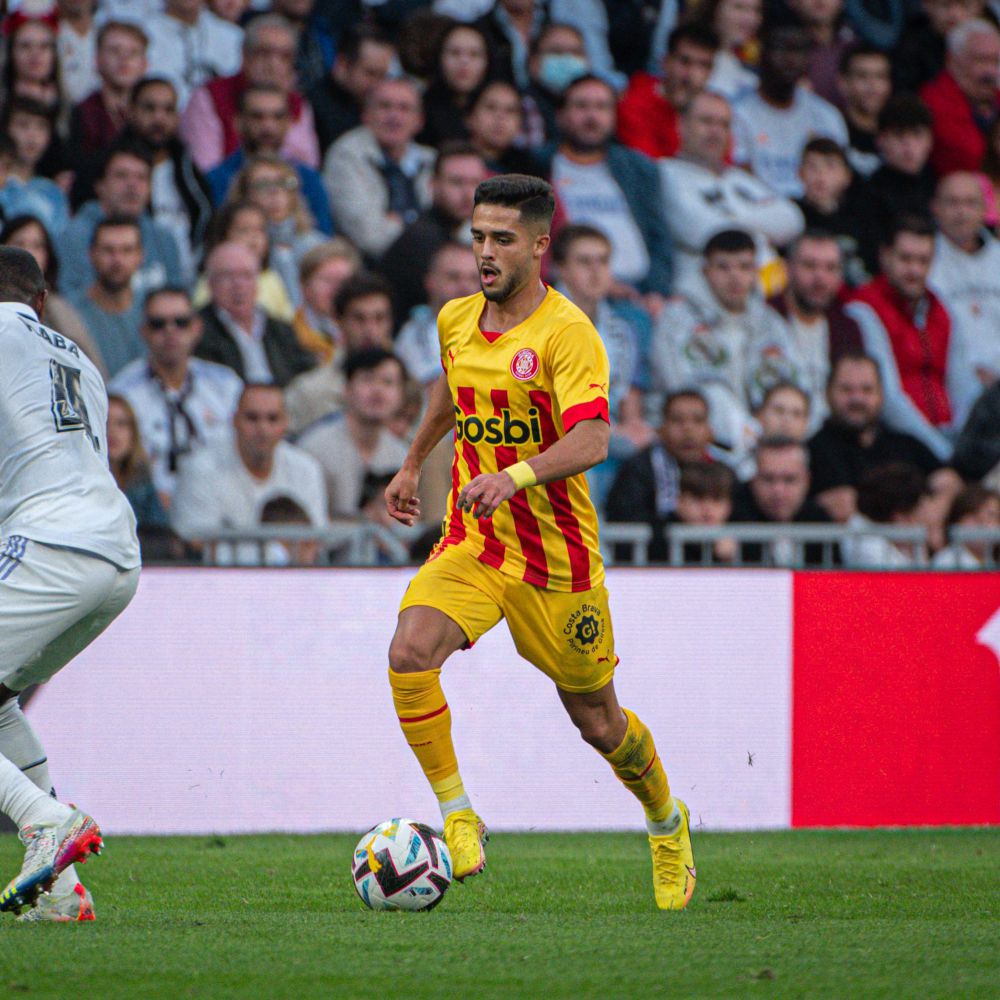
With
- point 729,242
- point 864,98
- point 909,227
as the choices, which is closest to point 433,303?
point 729,242

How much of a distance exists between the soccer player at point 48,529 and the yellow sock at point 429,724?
0.91m

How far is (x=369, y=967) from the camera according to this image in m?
4.14

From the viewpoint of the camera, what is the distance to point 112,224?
10727 millimetres

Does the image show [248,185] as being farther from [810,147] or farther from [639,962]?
[639,962]

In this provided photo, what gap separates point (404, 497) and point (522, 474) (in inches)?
32.0

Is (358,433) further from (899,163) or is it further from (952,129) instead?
(952,129)

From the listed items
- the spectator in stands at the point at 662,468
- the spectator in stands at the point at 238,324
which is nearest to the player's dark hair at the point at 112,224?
the spectator in stands at the point at 238,324

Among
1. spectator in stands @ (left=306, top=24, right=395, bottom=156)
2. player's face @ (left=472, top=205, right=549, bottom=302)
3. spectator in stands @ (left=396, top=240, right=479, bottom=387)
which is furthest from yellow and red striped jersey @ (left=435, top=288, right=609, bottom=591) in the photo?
spectator in stands @ (left=306, top=24, right=395, bottom=156)

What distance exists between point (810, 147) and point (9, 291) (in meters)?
9.51

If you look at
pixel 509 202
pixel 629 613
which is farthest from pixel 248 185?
pixel 509 202

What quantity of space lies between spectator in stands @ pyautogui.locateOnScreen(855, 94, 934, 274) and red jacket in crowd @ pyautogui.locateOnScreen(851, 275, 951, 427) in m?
0.78

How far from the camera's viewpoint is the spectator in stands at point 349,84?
1230cm

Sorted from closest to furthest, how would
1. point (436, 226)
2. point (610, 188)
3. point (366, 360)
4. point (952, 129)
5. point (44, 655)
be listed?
point (44, 655), point (366, 360), point (436, 226), point (610, 188), point (952, 129)

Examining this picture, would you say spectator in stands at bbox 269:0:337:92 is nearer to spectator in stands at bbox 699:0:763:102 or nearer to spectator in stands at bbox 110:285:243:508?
spectator in stands at bbox 110:285:243:508
